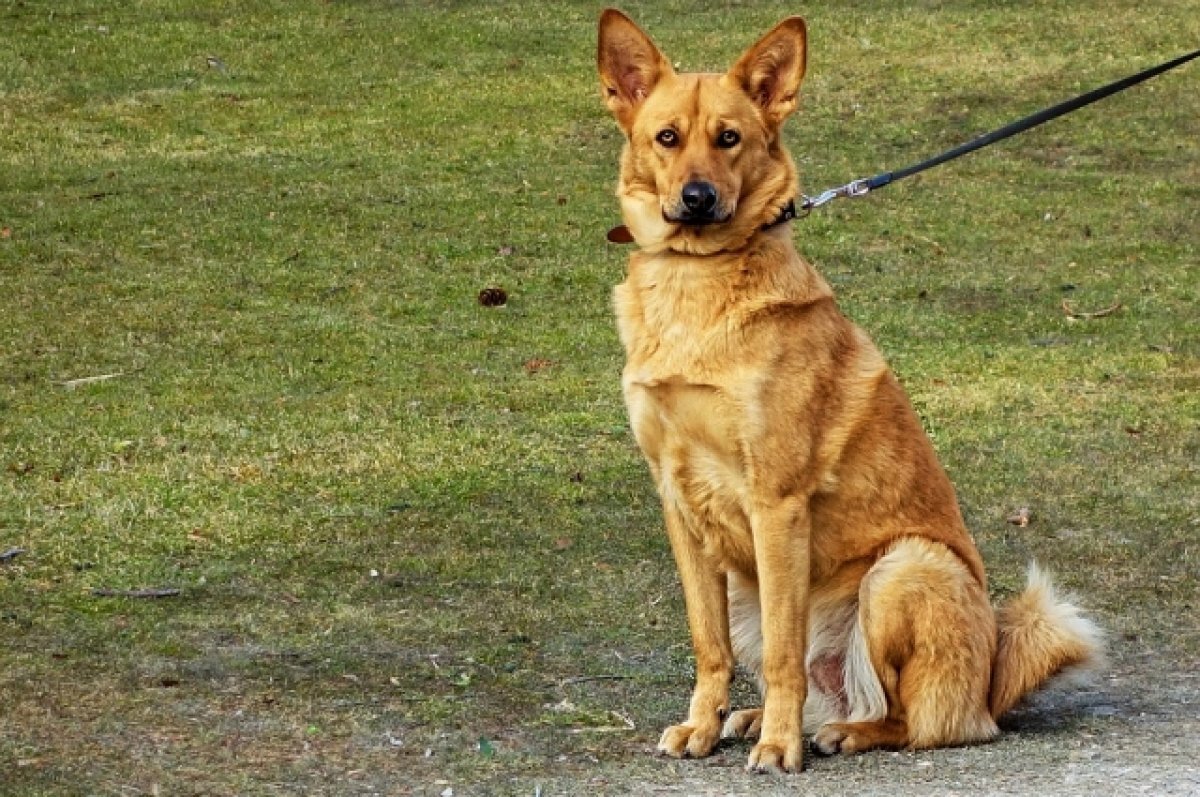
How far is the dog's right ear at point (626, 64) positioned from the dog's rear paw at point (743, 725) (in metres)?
1.70

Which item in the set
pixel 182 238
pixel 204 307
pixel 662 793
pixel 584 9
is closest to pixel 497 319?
pixel 204 307

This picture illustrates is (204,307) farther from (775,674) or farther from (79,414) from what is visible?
(775,674)

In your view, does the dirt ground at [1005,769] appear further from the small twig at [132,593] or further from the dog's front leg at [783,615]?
the small twig at [132,593]

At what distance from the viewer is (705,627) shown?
504 cm

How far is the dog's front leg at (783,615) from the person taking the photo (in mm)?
4785

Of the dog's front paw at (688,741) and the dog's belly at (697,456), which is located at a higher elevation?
the dog's belly at (697,456)

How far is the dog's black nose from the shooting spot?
15.8 ft

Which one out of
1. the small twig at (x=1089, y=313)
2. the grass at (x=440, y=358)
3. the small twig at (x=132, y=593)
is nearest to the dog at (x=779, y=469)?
the grass at (x=440, y=358)

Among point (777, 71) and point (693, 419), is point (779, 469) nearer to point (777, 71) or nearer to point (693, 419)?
point (693, 419)

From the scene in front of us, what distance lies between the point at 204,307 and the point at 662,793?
7.18m

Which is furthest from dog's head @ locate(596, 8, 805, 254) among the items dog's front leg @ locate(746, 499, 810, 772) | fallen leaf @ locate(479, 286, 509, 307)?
fallen leaf @ locate(479, 286, 509, 307)

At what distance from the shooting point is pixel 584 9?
1872cm

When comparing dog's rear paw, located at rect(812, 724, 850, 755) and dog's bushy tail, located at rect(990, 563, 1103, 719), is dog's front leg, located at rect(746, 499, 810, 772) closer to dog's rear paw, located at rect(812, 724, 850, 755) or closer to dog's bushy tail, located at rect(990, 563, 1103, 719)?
dog's rear paw, located at rect(812, 724, 850, 755)

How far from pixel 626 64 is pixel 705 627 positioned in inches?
63.4
